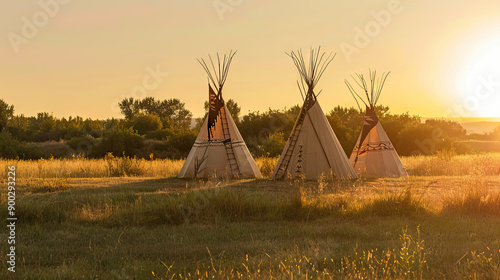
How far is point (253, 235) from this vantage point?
743 cm

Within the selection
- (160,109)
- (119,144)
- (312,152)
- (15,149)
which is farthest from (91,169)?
(160,109)

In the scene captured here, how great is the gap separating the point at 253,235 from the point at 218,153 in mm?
8748

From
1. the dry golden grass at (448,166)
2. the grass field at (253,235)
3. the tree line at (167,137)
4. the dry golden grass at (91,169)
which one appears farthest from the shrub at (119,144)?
the grass field at (253,235)

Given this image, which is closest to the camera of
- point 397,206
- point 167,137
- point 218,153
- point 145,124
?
point 397,206

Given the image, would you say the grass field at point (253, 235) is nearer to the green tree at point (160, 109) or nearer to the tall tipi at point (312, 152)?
the tall tipi at point (312, 152)

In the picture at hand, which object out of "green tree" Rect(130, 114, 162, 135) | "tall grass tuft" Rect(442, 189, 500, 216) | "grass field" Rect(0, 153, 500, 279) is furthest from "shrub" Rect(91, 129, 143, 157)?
"tall grass tuft" Rect(442, 189, 500, 216)

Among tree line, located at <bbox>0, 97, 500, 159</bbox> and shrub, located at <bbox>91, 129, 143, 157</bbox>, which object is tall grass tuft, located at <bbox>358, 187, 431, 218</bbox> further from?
shrub, located at <bbox>91, 129, 143, 157</bbox>

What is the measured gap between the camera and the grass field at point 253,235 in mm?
5484

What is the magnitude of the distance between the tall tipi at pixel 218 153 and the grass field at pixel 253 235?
460cm

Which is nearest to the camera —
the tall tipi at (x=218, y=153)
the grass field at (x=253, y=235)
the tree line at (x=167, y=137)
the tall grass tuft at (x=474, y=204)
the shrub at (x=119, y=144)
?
the grass field at (x=253, y=235)

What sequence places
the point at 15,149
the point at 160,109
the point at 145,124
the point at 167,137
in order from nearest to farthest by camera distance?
the point at 15,149, the point at 167,137, the point at 145,124, the point at 160,109

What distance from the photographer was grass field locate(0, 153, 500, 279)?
548 centimetres

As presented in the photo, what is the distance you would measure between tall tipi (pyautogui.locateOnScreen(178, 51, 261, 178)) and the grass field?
4597 mm

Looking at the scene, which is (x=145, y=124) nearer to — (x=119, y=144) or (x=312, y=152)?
(x=119, y=144)
